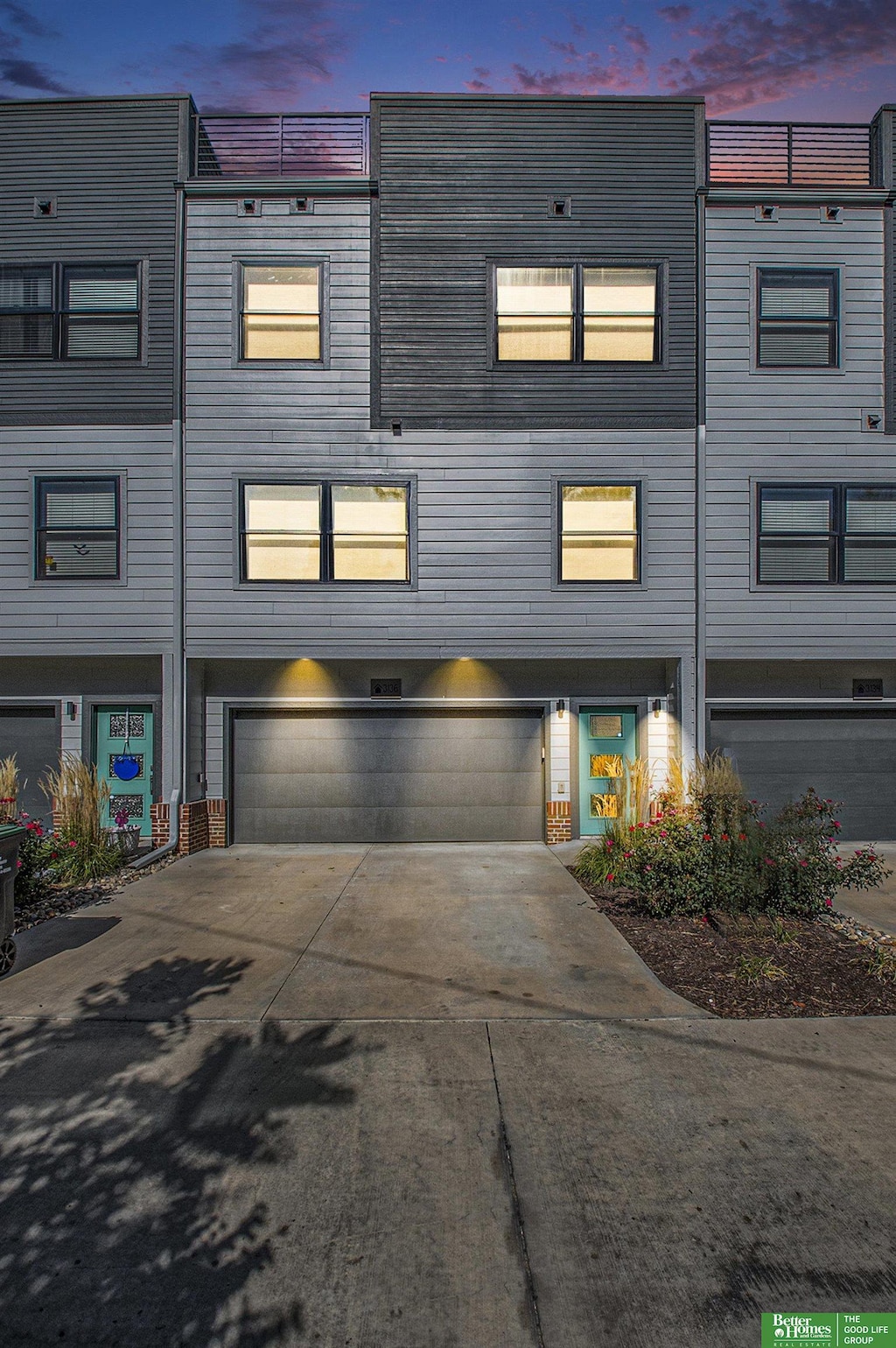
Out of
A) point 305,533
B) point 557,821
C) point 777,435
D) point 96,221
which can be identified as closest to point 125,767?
point 305,533

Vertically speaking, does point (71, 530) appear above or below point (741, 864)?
above

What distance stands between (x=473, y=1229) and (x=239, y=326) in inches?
451

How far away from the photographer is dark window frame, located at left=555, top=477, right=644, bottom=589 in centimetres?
1088

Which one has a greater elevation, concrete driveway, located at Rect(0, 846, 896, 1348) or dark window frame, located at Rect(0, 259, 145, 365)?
dark window frame, located at Rect(0, 259, 145, 365)

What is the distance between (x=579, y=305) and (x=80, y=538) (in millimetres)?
8422

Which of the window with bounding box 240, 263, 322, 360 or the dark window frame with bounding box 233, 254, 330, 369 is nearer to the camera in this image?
the dark window frame with bounding box 233, 254, 330, 369

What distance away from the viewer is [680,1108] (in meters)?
4.21

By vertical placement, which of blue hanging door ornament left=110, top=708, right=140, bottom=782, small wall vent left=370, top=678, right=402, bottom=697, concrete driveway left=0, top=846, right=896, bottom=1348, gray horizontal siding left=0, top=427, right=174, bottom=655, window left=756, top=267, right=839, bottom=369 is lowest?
concrete driveway left=0, top=846, right=896, bottom=1348

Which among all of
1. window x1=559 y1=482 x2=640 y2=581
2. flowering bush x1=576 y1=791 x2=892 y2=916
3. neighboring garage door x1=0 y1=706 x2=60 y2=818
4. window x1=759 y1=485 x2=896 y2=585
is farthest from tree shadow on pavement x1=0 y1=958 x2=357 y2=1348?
window x1=759 y1=485 x2=896 y2=585

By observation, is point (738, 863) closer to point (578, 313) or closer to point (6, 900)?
point (6, 900)

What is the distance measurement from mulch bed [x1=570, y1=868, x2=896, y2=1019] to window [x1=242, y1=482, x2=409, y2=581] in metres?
6.33

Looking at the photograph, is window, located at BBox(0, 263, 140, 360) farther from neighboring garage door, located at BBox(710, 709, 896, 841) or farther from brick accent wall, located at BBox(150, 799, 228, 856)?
neighboring garage door, located at BBox(710, 709, 896, 841)

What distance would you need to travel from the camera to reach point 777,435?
10.9 metres

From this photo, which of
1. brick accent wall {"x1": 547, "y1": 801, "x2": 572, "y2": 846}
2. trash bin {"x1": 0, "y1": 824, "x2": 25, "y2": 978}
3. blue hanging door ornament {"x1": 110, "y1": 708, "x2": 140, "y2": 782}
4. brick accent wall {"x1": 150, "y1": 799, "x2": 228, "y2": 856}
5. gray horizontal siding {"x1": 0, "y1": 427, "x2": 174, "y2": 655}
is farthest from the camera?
blue hanging door ornament {"x1": 110, "y1": 708, "x2": 140, "y2": 782}
